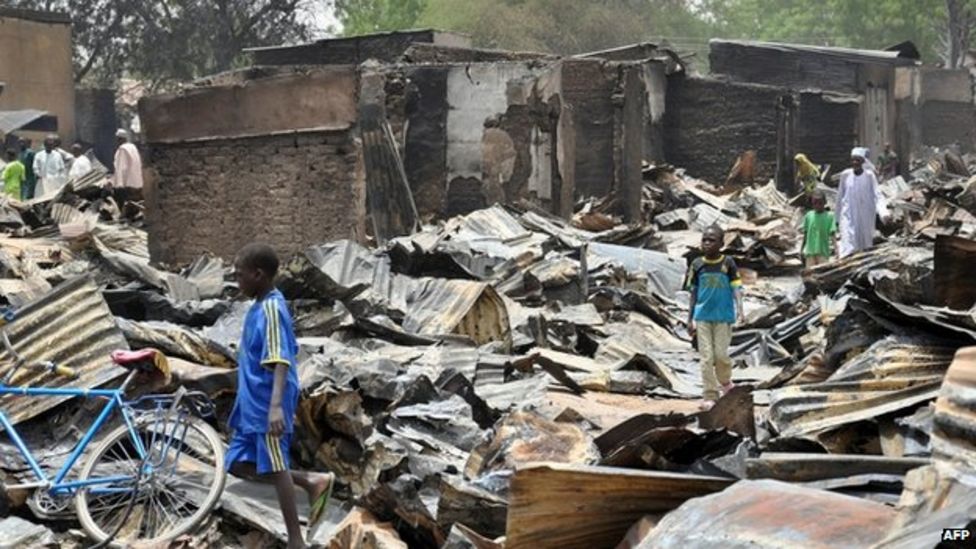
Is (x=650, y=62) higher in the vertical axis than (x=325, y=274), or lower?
higher

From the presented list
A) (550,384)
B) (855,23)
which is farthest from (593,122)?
(855,23)

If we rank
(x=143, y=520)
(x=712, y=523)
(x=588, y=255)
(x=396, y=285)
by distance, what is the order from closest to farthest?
1. (x=712, y=523)
2. (x=143, y=520)
3. (x=396, y=285)
4. (x=588, y=255)

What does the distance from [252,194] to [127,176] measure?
4.63 metres

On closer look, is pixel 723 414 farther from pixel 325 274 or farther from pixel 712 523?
pixel 325 274

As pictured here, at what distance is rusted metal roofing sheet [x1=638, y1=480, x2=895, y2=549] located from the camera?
341cm

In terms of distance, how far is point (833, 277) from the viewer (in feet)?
43.2

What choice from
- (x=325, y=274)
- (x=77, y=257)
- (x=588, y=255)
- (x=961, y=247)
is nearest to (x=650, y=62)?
(x=588, y=255)

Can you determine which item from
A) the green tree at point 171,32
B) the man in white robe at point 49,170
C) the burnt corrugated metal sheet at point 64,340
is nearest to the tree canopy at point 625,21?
the green tree at point 171,32

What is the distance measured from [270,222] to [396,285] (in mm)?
4358

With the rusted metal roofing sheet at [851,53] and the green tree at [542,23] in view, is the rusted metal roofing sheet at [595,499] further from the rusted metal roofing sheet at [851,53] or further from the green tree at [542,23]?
the green tree at [542,23]

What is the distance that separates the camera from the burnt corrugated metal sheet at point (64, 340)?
21.5 feet

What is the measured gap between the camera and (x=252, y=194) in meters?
14.8

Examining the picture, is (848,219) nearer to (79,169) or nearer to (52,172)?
(79,169)

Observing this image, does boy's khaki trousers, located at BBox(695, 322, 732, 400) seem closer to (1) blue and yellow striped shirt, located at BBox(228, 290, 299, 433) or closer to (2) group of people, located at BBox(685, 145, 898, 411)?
(2) group of people, located at BBox(685, 145, 898, 411)
